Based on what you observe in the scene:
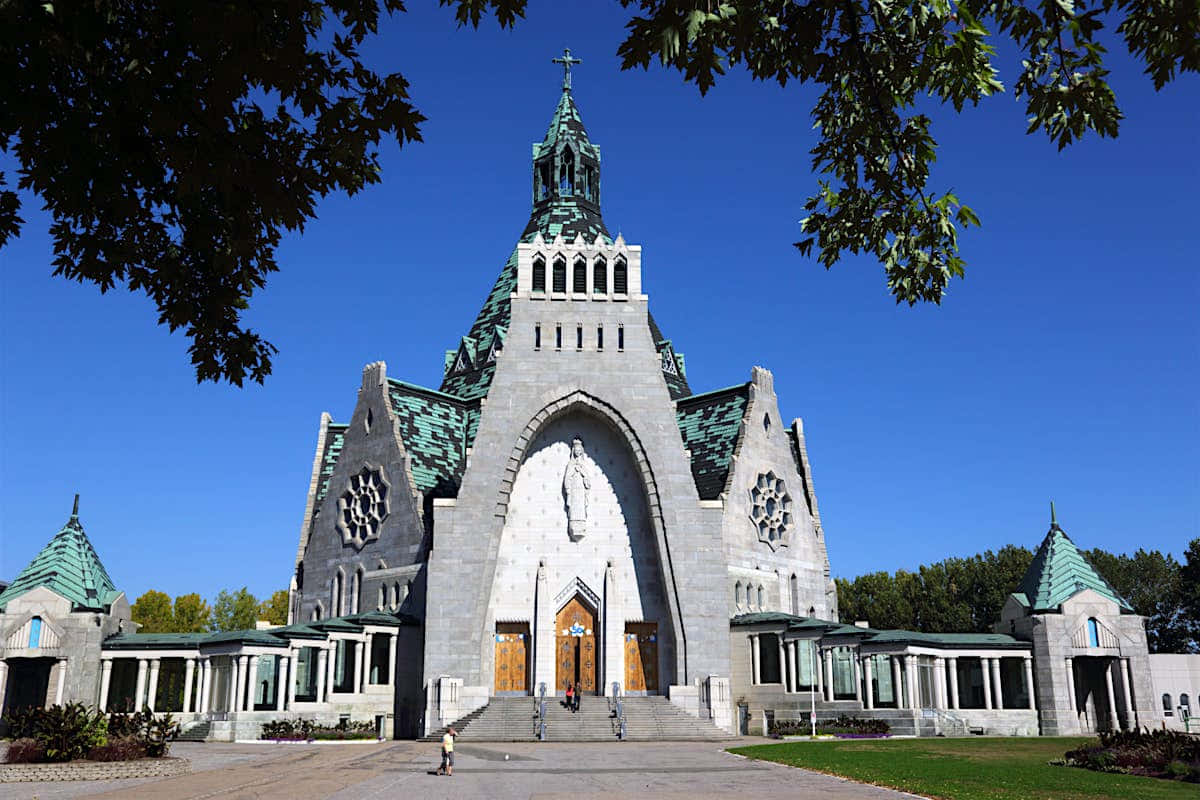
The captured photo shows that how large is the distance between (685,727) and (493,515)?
12804mm

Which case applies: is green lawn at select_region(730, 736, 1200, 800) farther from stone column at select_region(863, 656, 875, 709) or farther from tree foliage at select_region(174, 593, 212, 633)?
tree foliage at select_region(174, 593, 212, 633)

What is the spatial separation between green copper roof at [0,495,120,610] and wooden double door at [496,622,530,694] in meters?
18.6

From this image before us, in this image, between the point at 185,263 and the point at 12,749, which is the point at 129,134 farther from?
the point at 12,749

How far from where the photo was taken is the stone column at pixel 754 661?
48.0 meters

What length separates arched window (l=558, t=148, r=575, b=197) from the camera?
2704 inches

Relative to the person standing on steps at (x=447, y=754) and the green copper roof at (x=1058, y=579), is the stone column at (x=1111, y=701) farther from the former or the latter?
the person standing on steps at (x=447, y=754)

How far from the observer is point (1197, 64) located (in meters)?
7.40

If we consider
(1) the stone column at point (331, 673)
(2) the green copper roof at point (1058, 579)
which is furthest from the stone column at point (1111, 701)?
(1) the stone column at point (331, 673)

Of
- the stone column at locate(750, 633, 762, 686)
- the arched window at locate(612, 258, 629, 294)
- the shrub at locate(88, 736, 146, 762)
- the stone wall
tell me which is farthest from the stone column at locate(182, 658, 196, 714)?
the arched window at locate(612, 258, 629, 294)

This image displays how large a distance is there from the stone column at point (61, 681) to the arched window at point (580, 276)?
2952cm

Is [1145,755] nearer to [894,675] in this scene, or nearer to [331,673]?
[894,675]

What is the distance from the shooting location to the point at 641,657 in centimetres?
4684

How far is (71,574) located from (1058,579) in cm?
4741

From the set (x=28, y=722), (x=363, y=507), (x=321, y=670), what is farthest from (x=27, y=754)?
(x=363, y=507)
